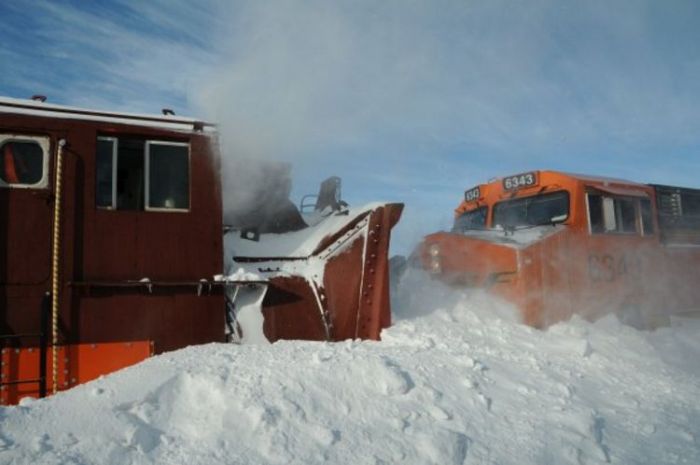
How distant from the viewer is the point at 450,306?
7.25 metres

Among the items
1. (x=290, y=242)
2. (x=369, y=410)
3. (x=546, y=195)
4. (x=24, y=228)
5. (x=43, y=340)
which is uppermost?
(x=546, y=195)

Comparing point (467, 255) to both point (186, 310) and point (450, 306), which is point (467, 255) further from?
point (186, 310)

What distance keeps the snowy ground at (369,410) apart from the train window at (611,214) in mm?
2884

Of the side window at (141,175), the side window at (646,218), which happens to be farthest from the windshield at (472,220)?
the side window at (141,175)

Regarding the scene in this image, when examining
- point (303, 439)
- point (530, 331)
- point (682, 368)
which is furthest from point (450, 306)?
point (303, 439)

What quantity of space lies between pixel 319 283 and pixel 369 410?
7.56 ft

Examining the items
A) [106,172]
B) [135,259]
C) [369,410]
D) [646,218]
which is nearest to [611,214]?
[646,218]

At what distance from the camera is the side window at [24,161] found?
527 centimetres

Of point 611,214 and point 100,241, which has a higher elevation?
point 611,214

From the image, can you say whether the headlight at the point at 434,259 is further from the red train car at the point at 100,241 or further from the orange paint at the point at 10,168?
the orange paint at the point at 10,168

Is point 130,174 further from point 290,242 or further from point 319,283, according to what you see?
point 319,283

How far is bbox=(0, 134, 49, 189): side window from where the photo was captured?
5273 millimetres

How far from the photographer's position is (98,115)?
5633 mm

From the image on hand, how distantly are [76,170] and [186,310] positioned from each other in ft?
6.07
